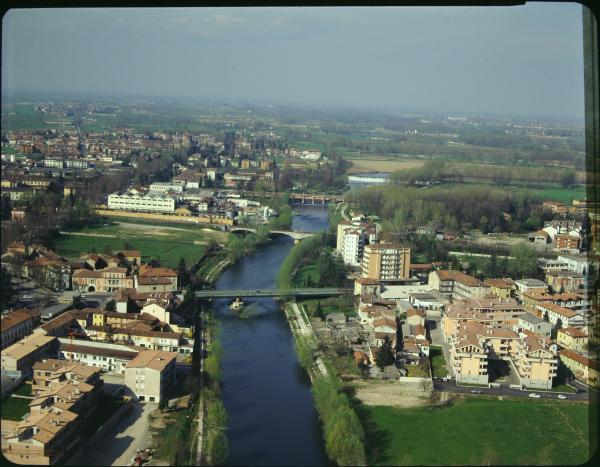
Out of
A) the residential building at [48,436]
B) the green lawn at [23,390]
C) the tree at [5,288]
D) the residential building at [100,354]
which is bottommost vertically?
the residential building at [100,354]

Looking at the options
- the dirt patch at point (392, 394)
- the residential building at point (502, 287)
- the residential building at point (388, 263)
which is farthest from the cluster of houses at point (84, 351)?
the residential building at point (502, 287)

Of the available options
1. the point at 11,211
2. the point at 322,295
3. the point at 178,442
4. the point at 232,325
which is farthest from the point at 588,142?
the point at 11,211

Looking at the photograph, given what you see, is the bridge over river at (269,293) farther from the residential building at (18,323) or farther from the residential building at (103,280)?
the residential building at (18,323)

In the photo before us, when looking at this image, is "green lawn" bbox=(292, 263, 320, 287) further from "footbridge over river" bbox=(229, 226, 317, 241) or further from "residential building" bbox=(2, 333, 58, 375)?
"residential building" bbox=(2, 333, 58, 375)

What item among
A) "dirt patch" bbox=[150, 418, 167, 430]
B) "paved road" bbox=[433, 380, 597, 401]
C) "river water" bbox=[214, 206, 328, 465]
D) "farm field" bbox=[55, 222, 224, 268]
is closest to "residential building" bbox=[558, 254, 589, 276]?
"paved road" bbox=[433, 380, 597, 401]

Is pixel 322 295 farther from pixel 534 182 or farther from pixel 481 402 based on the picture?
pixel 534 182

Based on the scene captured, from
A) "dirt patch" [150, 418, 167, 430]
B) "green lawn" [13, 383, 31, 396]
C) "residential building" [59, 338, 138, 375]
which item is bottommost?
"dirt patch" [150, 418, 167, 430]
